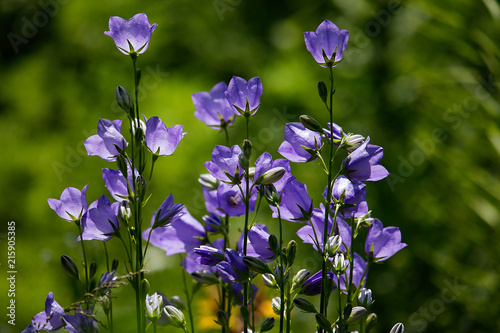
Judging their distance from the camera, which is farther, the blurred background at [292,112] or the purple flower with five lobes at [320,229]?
the blurred background at [292,112]

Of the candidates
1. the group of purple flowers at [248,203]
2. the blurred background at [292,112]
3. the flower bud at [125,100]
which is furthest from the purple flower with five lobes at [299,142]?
the blurred background at [292,112]

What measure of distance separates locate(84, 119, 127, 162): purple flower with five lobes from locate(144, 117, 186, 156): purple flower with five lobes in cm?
2

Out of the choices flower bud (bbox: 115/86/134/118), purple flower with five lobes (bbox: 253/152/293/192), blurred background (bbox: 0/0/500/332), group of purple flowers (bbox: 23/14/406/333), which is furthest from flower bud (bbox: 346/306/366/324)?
blurred background (bbox: 0/0/500/332)

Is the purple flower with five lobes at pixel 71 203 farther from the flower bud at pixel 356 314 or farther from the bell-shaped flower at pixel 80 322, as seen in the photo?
the flower bud at pixel 356 314

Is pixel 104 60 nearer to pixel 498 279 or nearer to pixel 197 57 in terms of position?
pixel 197 57

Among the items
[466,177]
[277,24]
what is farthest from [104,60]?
[466,177]

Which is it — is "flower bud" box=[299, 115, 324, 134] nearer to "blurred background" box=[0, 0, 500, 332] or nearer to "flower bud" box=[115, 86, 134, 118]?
"flower bud" box=[115, 86, 134, 118]

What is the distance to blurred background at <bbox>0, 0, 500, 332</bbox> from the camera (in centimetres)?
118

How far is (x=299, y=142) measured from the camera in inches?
15.6

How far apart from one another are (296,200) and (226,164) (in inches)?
2.3

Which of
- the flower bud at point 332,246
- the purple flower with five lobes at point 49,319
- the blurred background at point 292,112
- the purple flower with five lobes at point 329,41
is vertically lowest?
the blurred background at point 292,112

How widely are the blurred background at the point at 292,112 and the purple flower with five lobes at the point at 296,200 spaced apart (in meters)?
0.74

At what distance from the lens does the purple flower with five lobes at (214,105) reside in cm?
51

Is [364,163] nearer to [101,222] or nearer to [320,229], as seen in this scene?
[320,229]
